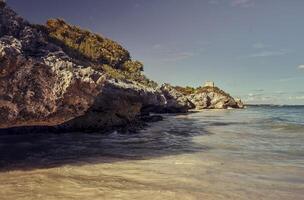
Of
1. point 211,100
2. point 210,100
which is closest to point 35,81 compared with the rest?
point 210,100

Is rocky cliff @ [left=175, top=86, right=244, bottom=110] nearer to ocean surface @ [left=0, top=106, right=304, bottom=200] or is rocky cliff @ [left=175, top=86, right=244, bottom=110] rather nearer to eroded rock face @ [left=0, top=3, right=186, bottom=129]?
ocean surface @ [left=0, top=106, right=304, bottom=200]

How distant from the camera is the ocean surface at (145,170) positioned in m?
6.57

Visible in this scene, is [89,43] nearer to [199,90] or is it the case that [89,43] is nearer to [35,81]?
[35,81]

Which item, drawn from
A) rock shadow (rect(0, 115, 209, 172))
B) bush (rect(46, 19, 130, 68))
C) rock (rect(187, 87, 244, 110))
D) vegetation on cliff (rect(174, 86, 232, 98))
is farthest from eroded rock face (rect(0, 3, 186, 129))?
vegetation on cliff (rect(174, 86, 232, 98))

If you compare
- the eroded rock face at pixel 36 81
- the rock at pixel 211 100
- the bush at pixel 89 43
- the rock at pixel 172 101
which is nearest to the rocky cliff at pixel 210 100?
the rock at pixel 211 100

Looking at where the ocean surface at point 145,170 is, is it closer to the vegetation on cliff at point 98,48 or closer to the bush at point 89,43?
the vegetation on cliff at point 98,48

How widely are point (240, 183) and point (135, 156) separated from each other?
420 cm

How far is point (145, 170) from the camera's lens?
341 inches

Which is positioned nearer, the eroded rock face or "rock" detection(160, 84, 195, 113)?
the eroded rock face

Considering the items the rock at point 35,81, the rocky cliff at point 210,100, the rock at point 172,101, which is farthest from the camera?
the rocky cliff at point 210,100

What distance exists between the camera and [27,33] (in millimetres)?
10555

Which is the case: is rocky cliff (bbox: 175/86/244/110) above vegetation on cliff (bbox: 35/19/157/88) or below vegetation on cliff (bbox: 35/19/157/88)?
below

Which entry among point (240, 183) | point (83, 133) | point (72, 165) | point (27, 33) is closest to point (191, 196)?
point (240, 183)

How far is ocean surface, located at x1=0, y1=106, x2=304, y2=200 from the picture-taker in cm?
657
